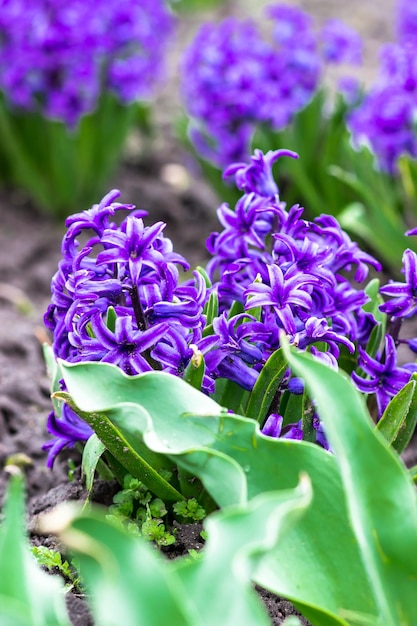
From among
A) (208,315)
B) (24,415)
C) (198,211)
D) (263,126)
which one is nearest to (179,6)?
(198,211)

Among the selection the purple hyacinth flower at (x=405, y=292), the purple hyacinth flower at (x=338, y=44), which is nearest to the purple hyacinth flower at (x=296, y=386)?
the purple hyacinth flower at (x=405, y=292)

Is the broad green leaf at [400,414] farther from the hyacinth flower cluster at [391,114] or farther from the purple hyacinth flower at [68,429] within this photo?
the hyacinth flower cluster at [391,114]

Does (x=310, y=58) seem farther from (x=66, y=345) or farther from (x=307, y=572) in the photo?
(x=307, y=572)

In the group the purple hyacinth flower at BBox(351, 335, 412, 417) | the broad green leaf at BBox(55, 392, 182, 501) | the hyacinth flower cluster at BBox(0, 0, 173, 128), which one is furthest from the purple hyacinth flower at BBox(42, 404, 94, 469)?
the hyacinth flower cluster at BBox(0, 0, 173, 128)

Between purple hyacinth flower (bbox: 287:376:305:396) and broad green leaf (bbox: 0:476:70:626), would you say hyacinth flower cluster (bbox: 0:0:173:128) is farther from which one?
broad green leaf (bbox: 0:476:70:626)

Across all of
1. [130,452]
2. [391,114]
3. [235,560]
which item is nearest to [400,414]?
[130,452]

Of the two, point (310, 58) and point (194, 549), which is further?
point (310, 58)
